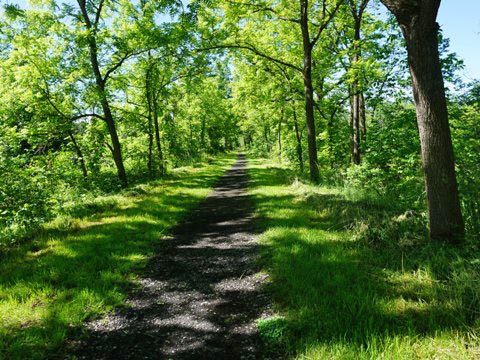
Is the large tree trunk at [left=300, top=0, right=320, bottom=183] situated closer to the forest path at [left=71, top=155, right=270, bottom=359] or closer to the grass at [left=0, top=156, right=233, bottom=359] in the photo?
the grass at [left=0, top=156, right=233, bottom=359]

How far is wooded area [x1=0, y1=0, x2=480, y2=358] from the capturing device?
4762 mm

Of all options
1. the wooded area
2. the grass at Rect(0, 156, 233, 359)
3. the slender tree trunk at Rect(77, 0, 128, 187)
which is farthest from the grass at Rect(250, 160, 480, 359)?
the slender tree trunk at Rect(77, 0, 128, 187)

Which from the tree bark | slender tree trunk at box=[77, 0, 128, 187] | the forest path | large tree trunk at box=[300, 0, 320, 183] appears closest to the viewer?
the forest path

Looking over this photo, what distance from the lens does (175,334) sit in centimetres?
397

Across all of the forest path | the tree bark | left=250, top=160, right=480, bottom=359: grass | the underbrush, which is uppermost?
the tree bark

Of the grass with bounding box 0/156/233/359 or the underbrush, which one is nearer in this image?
the grass with bounding box 0/156/233/359

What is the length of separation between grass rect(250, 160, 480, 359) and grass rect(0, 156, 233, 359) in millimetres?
2656

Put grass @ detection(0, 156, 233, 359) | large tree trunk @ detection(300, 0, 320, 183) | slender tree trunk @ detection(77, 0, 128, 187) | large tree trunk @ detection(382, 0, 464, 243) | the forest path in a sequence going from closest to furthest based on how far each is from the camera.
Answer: the forest path, grass @ detection(0, 156, 233, 359), large tree trunk @ detection(382, 0, 464, 243), large tree trunk @ detection(300, 0, 320, 183), slender tree trunk @ detection(77, 0, 128, 187)

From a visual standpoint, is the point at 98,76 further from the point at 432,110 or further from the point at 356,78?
the point at 432,110

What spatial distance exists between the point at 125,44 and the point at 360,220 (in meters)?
12.7

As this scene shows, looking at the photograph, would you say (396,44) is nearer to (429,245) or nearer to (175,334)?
(429,245)

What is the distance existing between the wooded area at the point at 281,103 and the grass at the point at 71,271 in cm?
65

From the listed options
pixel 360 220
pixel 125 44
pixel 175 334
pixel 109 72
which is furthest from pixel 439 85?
pixel 109 72

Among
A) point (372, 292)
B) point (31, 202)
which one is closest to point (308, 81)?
point (372, 292)
